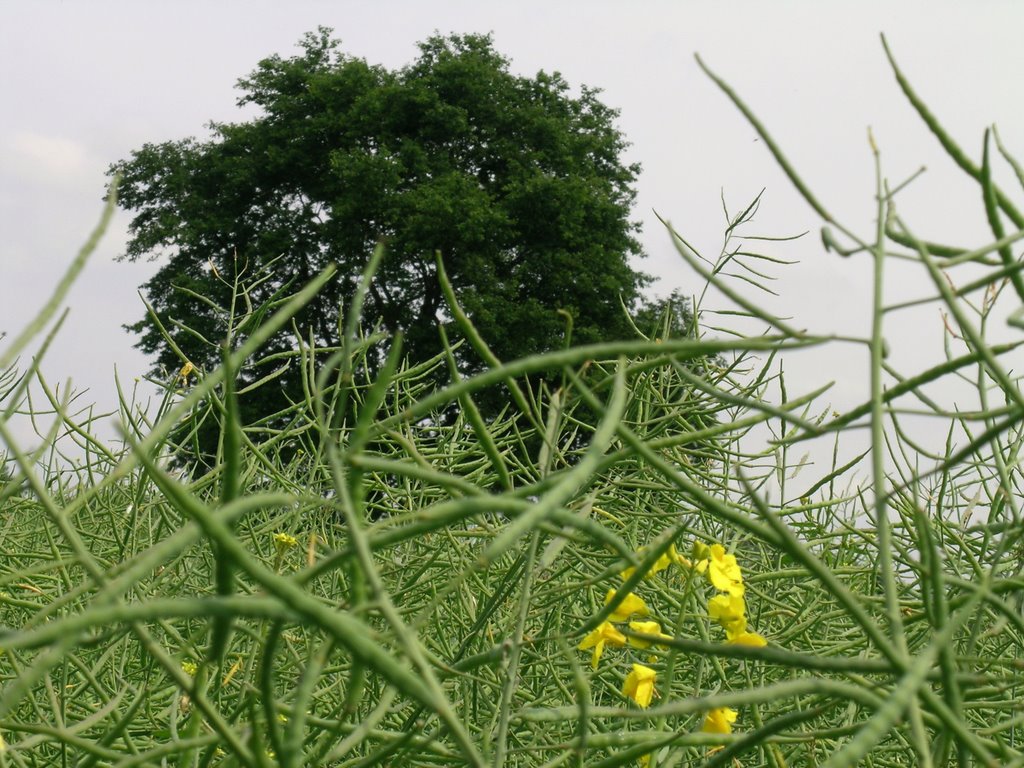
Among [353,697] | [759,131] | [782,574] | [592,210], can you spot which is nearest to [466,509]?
[353,697]

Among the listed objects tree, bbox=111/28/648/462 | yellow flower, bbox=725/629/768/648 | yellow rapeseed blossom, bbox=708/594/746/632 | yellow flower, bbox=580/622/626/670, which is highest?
tree, bbox=111/28/648/462

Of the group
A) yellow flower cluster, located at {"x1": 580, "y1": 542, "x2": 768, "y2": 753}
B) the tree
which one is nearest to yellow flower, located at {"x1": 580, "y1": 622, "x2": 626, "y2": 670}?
yellow flower cluster, located at {"x1": 580, "y1": 542, "x2": 768, "y2": 753}

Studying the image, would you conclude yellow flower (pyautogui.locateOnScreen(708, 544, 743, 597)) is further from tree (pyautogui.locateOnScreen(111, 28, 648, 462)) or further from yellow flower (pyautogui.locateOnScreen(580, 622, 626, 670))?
tree (pyautogui.locateOnScreen(111, 28, 648, 462))

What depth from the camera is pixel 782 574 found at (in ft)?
2.12

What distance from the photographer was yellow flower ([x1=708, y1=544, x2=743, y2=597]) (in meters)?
A: 0.62

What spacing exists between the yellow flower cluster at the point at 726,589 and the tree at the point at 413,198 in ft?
31.6

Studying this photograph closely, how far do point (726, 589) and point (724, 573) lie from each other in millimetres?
14

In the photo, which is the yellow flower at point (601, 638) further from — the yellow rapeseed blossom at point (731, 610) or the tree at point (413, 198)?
the tree at point (413, 198)

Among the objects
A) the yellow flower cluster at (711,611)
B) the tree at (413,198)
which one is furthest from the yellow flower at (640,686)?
the tree at (413,198)

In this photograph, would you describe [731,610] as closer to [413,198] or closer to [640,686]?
[640,686]

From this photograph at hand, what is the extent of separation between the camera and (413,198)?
440 inches

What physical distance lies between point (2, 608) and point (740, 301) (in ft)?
4.32

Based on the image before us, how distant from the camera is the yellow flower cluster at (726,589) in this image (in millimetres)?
611

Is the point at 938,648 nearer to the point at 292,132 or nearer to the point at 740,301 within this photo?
the point at 740,301
